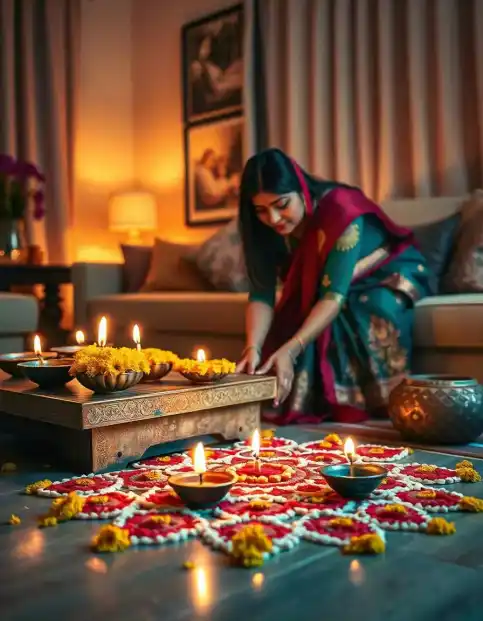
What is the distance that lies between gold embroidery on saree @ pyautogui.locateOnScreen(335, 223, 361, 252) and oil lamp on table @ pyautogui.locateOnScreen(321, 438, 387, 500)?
40.4 inches

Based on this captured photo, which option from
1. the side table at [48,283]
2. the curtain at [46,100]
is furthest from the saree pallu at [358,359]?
the curtain at [46,100]

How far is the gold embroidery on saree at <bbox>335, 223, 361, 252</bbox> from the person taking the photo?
7.41 feet

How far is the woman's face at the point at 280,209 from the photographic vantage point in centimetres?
223

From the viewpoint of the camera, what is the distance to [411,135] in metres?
3.61

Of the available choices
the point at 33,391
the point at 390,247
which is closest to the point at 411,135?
the point at 390,247

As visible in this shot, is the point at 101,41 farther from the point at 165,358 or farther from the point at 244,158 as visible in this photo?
the point at 165,358

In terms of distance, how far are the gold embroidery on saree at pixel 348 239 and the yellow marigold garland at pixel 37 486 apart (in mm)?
1176

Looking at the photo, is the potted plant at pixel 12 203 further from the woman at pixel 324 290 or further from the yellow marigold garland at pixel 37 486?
the yellow marigold garland at pixel 37 486

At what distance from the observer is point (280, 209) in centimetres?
224

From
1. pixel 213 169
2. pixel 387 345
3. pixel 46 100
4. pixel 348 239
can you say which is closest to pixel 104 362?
pixel 348 239

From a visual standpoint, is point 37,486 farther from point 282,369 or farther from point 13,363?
point 282,369

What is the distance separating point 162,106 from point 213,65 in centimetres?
60

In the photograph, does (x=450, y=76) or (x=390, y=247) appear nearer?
(x=390, y=247)

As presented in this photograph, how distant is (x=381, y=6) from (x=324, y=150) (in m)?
0.79
